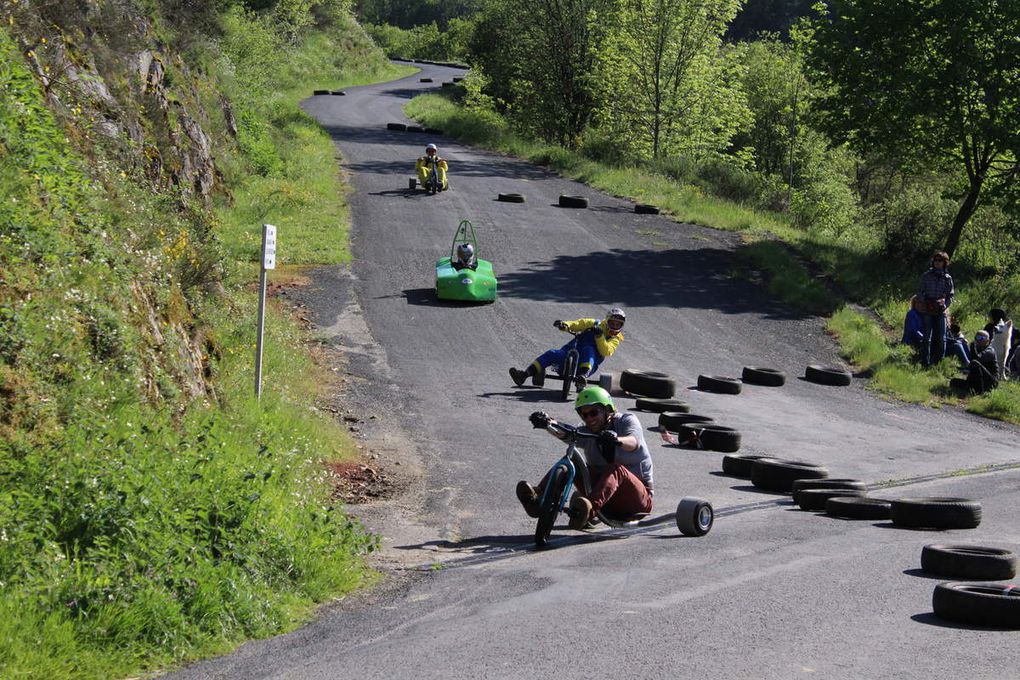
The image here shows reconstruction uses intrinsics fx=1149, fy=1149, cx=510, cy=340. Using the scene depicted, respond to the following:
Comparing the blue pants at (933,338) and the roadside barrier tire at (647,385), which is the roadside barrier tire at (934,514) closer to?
the roadside barrier tire at (647,385)

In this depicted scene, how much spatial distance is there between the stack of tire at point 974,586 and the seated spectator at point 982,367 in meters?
12.5

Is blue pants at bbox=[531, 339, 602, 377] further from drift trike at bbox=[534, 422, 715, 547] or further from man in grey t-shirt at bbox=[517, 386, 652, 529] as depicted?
drift trike at bbox=[534, 422, 715, 547]

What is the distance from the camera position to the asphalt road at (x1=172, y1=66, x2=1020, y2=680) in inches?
242

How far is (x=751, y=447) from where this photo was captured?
1508 centimetres

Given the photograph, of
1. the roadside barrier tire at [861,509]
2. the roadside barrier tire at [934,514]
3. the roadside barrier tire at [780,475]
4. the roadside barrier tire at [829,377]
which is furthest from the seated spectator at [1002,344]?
the roadside barrier tire at [934,514]

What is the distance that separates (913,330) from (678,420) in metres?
8.98

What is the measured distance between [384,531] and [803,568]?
141 inches

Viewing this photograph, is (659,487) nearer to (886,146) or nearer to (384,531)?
(384,531)

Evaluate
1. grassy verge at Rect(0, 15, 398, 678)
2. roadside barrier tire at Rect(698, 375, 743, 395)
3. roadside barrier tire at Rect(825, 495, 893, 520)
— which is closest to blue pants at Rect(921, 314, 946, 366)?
roadside barrier tire at Rect(698, 375, 743, 395)

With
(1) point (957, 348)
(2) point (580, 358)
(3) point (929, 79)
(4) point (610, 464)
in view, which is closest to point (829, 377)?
(1) point (957, 348)

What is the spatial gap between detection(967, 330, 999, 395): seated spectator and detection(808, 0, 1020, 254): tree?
709cm

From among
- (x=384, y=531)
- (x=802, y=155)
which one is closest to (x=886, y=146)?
(x=384, y=531)

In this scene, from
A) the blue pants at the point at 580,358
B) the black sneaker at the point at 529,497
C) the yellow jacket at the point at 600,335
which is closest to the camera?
the black sneaker at the point at 529,497

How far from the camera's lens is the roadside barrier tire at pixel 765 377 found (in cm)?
1961
